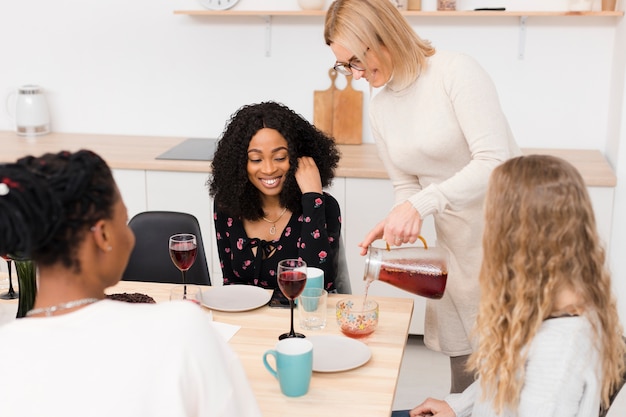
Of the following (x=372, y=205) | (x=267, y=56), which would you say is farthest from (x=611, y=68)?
(x=267, y=56)

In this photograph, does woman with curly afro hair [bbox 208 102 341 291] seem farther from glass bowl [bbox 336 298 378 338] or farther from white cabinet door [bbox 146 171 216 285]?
white cabinet door [bbox 146 171 216 285]

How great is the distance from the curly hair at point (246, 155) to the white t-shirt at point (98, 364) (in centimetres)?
124

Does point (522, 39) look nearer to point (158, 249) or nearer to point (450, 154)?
point (450, 154)

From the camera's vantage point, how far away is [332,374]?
1.55 meters

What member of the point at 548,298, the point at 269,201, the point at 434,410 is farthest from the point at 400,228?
the point at 269,201

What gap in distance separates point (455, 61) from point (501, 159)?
0.88ft

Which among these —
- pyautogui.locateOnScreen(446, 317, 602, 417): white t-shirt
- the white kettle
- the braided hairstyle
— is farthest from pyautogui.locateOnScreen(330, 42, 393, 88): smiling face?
the white kettle

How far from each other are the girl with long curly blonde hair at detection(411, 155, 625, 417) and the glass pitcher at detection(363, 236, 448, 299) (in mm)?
307

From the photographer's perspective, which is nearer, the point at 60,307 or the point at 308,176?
the point at 60,307

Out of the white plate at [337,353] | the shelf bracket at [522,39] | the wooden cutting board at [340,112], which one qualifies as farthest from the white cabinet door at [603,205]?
the white plate at [337,353]

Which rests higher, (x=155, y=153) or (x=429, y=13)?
(x=429, y=13)

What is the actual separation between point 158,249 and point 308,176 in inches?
20.8

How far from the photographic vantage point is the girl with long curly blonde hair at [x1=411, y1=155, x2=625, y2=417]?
4.32ft

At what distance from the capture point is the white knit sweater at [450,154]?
75.2 inches
